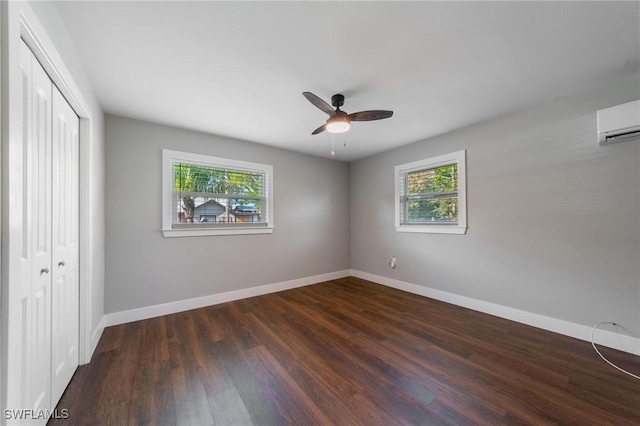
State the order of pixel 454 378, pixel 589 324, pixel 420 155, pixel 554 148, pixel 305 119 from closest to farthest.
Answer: pixel 454 378, pixel 589 324, pixel 554 148, pixel 305 119, pixel 420 155

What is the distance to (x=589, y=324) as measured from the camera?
7.61 ft

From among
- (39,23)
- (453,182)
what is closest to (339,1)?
(39,23)

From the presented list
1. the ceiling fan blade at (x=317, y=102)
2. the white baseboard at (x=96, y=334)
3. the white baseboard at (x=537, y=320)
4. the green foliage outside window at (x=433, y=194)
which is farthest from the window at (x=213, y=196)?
the white baseboard at (x=537, y=320)

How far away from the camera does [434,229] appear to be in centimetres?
357

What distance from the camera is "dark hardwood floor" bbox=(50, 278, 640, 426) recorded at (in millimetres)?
1470

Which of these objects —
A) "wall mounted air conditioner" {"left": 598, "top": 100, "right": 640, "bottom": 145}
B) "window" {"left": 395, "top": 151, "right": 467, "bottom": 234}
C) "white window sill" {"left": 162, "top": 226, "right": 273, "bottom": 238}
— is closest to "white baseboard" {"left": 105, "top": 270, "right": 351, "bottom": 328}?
"white window sill" {"left": 162, "top": 226, "right": 273, "bottom": 238}

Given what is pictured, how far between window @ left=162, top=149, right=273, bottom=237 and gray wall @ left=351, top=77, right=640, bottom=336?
2680 mm

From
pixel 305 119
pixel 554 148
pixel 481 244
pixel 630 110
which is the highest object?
pixel 305 119

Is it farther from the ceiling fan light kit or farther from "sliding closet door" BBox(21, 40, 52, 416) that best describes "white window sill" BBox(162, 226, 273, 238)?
the ceiling fan light kit

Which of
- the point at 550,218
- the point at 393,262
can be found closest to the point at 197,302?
the point at 393,262

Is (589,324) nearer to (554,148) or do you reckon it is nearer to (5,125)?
(554,148)

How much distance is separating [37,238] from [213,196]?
2.20m

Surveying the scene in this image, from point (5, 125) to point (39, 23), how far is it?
0.68m

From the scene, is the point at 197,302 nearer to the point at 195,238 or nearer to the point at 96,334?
the point at 195,238
